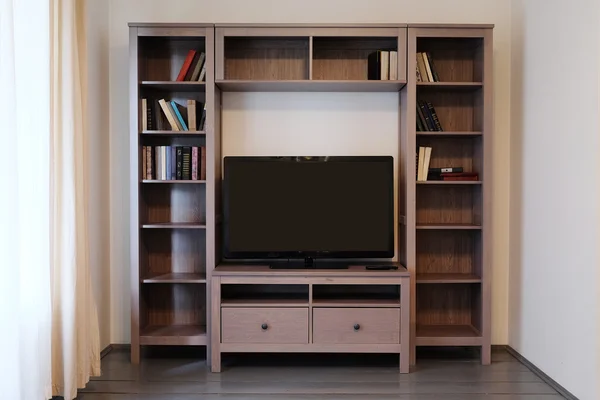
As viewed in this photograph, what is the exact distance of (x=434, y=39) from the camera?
357 cm

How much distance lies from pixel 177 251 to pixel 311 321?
3.49ft

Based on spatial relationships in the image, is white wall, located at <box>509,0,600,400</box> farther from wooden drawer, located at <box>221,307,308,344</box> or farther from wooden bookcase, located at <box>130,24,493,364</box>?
wooden drawer, located at <box>221,307,308,344</box>

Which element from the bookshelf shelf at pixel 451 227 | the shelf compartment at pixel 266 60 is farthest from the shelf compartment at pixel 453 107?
the shelf compartment at pixel 266 60

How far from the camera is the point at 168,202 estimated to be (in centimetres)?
376

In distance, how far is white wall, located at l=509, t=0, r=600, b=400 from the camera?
267cm

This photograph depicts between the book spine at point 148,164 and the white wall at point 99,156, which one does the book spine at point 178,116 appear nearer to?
the book spine at point 148,164

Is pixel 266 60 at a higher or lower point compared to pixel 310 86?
higher

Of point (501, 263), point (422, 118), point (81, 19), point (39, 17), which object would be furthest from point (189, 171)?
point (501, 263)

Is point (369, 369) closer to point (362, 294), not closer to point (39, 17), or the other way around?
point (362, 294)

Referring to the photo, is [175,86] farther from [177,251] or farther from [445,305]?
[445,305]

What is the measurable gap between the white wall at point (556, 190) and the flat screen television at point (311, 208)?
2.76ft

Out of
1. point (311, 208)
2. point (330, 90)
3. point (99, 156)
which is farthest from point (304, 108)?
point (99, 156)

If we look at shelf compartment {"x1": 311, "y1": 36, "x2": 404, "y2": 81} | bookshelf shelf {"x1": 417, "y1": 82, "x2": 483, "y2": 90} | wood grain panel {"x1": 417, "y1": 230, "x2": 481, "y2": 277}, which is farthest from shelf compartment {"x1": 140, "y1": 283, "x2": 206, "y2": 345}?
bookshelf shelf {"x1": 417, "y1": 82, "x2": 483, "y2": 90}

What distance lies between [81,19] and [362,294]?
2.35m
